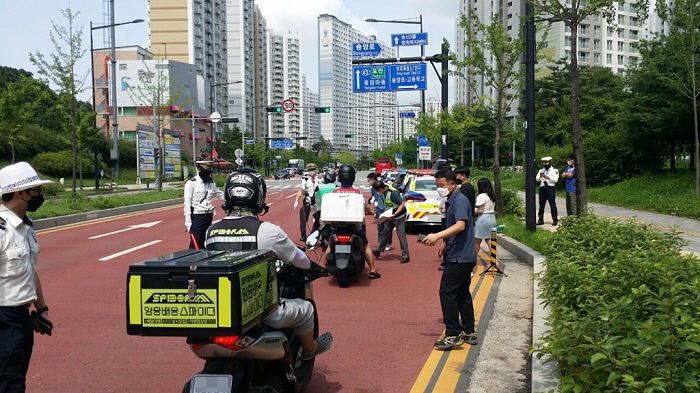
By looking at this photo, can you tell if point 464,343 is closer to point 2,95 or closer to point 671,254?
point 671,254

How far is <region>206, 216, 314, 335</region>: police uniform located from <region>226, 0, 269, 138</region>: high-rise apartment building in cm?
10722

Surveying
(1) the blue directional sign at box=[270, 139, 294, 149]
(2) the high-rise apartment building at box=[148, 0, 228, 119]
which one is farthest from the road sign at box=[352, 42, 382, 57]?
(2) the high-rise apartment building at box=[148, 0, 228, 119]

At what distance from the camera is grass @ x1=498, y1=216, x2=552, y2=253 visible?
10.9 m

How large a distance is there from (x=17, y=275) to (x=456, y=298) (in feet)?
13.0

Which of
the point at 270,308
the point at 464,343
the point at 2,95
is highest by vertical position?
the point at 2,95

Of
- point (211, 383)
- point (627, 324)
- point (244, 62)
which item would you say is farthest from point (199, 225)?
point (244, 62)

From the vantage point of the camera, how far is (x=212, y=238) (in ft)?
13.4

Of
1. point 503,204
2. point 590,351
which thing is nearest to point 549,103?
point 503,204

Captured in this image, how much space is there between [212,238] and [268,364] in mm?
904

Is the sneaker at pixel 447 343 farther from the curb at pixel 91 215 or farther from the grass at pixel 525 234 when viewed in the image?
the curb at pixel 91 215

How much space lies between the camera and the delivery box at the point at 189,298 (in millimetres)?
3207

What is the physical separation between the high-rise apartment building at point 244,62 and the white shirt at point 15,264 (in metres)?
107

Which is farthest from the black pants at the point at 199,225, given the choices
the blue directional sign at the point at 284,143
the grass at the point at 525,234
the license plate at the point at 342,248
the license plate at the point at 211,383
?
the blue directional sign at the point at 284,143

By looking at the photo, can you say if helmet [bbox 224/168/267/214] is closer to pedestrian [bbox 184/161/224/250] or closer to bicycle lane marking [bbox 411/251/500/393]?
bicycle lane marking [bbox 411/251/500/393]
